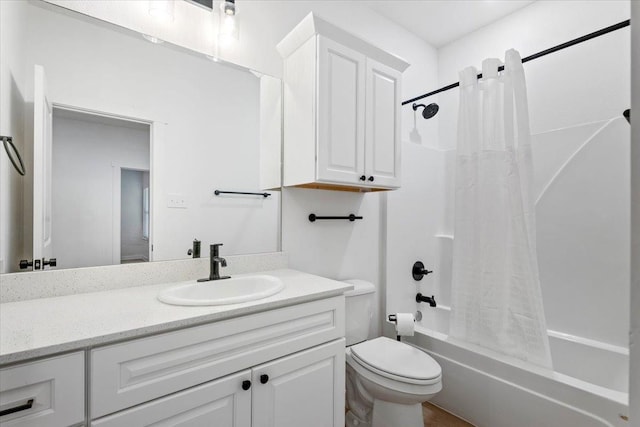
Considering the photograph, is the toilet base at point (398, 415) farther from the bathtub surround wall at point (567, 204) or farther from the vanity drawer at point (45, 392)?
the vanity drawer at point (45, 392)

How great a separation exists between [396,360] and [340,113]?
133cm

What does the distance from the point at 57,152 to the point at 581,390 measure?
8.14 ft

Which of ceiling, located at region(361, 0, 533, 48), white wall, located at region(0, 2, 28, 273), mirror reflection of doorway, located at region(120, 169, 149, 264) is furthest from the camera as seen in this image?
ceiling, located at region(361, 0, 533, 48)

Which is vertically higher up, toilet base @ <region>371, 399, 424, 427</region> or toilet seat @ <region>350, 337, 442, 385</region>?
toilet seat @ <region>350, 337, 442, 385</region>

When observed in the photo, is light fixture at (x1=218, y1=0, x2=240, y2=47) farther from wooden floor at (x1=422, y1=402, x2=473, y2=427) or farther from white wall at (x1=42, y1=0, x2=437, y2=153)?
wooden floor at (x1=422, y1=402, x2=473, y2=427)

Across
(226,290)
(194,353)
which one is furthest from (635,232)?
(226,290)

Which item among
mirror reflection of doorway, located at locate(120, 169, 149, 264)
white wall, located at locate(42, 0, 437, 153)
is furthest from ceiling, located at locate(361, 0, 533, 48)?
mirror reflection of doorway, located at locate(120, 169, 149, 264)

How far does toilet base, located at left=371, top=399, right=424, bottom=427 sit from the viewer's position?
1.59 metres

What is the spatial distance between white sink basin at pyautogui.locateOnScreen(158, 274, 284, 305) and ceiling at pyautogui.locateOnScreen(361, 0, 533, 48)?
211cm

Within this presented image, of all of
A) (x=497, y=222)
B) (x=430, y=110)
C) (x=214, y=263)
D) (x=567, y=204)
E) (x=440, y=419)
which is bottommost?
(x=440, y=419)

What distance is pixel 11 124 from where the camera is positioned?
118cm

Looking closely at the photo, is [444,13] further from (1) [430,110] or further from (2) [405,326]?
(2) [405,326]

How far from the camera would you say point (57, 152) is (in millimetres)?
1284

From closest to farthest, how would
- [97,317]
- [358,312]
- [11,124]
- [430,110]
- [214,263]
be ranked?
[97,317]
[11,124]
[214,263]
[358,312]
[430,110]
